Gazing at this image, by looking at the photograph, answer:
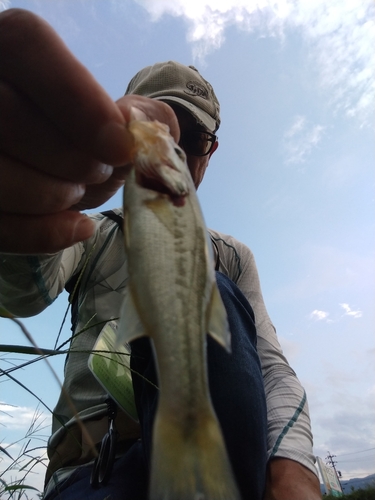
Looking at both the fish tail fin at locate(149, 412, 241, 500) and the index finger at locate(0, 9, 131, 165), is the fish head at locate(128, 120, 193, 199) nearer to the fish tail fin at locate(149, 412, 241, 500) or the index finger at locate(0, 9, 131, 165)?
the index finger at locate(0, 9, 131, 165)

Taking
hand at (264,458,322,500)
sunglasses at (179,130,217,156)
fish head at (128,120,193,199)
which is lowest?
hand at (264,458,322,500)

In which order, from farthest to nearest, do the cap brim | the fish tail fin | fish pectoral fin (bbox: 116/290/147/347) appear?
the cap brim < fish pectoral fin (bbox: 116/290/147/347) < the fish tail fin

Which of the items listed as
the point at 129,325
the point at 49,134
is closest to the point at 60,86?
the point at 49,134

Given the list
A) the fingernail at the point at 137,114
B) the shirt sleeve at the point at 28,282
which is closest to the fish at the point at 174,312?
the fingernail at the point at 137,114

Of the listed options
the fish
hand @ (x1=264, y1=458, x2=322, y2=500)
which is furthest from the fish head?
hand @ (x1=264, y1=458, x2=322, y2=500)

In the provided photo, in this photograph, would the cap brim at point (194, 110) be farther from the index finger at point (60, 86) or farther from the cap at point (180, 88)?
the index finger at point (60, 86)

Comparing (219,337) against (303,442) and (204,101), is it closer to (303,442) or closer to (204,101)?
(303,442)

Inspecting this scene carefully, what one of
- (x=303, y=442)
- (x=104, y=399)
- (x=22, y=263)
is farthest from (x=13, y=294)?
(x=303, y=442)

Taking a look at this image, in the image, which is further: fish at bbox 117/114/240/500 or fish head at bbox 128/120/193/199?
fish head at bbox 128/120/193/199
